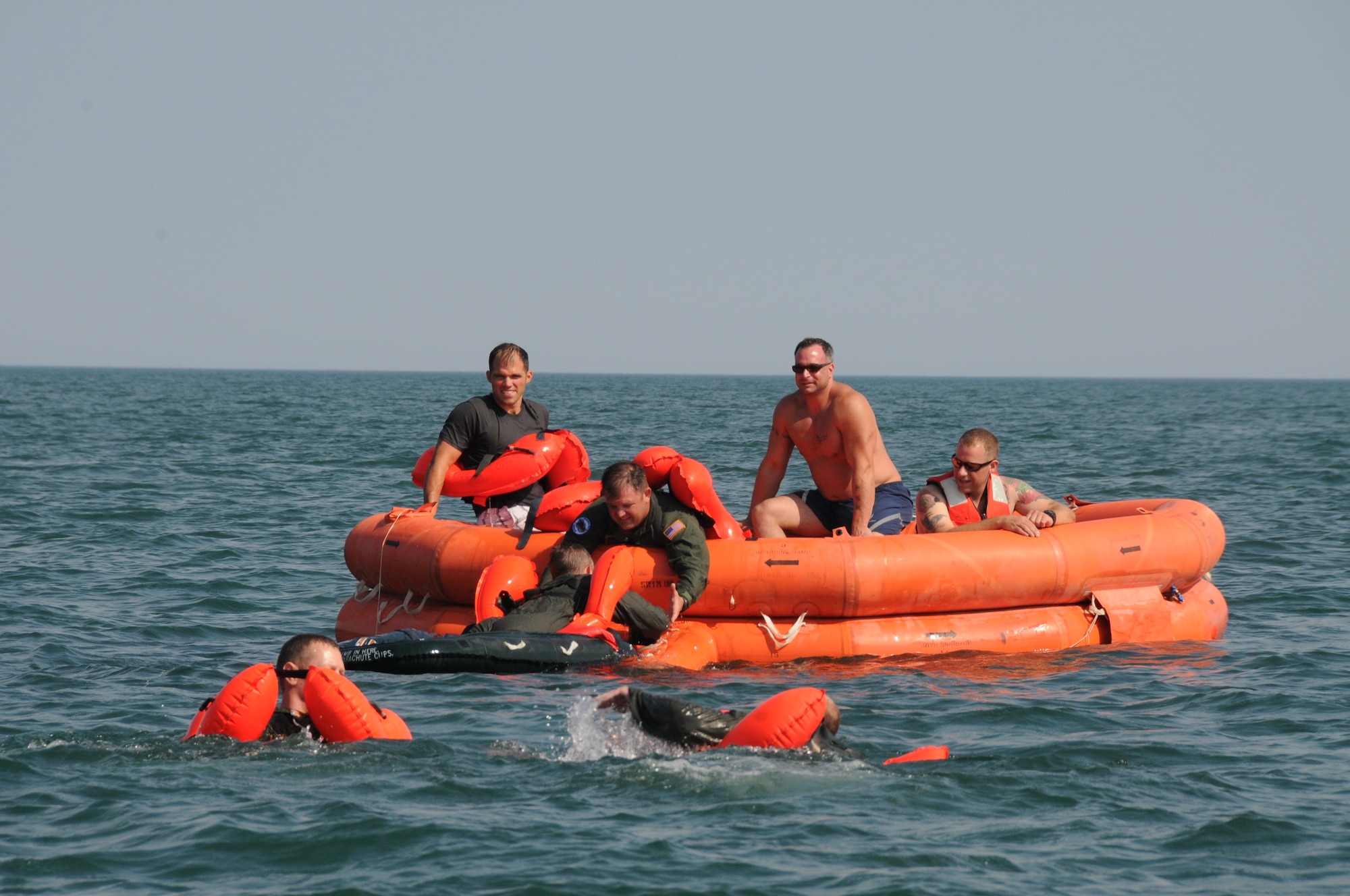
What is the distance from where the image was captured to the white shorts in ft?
27.6

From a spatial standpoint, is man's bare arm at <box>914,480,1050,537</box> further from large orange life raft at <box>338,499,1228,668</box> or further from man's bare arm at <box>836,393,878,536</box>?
man's bare arm at <box>836,393,878,536</box>

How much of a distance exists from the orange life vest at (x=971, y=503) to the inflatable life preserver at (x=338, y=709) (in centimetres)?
410

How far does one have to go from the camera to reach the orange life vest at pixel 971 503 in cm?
823

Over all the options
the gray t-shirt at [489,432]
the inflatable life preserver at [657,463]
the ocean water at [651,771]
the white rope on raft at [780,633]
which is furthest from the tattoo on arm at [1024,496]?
the gray t-shirt at [489,432]

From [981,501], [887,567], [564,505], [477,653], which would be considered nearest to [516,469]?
[564,505]

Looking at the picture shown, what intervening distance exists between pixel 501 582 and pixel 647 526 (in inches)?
35.4

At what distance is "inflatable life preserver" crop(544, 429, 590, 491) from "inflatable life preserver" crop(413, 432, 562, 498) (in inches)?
1.8

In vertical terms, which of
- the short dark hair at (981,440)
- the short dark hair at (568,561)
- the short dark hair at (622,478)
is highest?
the short dark hair at (981,440)

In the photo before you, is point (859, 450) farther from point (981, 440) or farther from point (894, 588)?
point (894, 588)

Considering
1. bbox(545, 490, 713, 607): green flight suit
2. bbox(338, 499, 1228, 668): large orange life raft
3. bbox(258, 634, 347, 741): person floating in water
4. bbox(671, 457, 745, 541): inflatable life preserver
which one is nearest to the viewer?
bbox(258, 634, 347, 741): person floating in water

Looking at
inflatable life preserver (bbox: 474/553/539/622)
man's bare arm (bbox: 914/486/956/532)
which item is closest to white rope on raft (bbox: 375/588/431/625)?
inflatable life preserver (bbox: 474/553/539/622)

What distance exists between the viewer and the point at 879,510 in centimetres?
816

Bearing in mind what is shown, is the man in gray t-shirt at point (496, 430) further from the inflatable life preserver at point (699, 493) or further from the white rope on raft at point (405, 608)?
the inflatable life preserver at point (699, 493)

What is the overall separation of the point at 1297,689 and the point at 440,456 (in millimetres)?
5106
